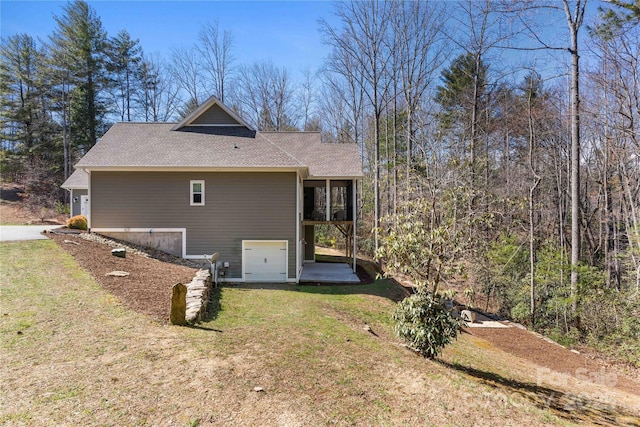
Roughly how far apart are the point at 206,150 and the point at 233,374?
10208 mm

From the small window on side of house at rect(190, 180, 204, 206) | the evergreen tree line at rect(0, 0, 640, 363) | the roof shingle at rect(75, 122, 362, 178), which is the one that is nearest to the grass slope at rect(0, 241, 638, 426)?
the evergreen tree line at rect(0, 0, 640, 363)

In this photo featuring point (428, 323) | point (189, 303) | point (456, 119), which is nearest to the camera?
point (428, 323)

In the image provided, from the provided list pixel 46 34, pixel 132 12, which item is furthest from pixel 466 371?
pixel 46 34

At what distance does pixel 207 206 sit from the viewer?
12422mm

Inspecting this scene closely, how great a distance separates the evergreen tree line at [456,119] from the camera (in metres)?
8.76

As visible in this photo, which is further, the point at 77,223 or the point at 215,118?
the point at 215,118

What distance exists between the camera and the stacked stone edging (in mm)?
6635

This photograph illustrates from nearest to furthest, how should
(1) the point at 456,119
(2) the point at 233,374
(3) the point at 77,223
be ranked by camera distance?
1. (2) the point at 233,374
2. (3) the point at 77,223
3. (1) the point at 456,119

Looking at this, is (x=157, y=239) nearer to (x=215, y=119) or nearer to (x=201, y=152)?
(x=201, y=152)

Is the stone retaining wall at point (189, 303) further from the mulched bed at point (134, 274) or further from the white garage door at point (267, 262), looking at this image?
the white garage door at point (267, 262)

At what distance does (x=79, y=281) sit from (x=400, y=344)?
737 centimetres

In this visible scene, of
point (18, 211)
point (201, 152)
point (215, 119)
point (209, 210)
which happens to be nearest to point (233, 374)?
point (209, 210)

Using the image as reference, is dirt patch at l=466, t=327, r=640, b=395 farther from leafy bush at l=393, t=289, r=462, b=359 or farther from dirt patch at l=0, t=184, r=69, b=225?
dirt patch at l=0, t=184, r=69, b=225

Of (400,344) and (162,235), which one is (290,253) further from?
(400,344)
